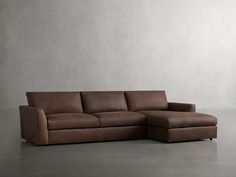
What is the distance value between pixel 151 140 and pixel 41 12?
520cm

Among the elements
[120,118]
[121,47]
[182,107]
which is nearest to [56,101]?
[120,118]

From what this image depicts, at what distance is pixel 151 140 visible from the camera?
5.70 meters

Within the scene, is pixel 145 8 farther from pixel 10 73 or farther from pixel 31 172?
pixel 31 172

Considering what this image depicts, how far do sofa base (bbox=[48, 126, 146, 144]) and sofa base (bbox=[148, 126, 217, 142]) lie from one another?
0.73 ft

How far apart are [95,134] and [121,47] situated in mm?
5164

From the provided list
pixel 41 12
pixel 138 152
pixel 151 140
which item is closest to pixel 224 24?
pixel 41 12

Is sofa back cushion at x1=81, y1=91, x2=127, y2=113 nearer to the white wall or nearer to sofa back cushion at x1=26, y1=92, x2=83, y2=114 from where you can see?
sofa back cushion at x1=26, y1=92, x2=83, y2=114

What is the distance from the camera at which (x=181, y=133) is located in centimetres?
549

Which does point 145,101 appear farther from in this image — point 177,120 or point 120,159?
point 120,159

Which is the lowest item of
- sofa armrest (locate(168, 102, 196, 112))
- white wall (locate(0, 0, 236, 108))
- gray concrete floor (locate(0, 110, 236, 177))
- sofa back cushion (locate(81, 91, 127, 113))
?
gray concrete floor (locate(0, 110, 236, 177))

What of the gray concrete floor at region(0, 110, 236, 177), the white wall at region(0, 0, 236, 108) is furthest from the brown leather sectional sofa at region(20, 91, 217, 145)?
the white wall at region(0, 0, 236, 108)

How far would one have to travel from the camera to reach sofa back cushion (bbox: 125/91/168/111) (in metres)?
6.34

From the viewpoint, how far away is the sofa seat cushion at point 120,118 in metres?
5.52

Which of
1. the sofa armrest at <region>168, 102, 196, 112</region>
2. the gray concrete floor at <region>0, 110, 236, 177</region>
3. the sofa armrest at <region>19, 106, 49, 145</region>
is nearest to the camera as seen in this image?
the gray concrete floor at <region>0, 110, 236, 177</region>
